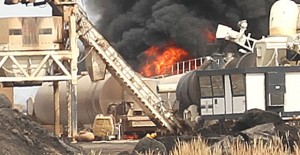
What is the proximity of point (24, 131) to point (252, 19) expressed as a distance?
3877cm

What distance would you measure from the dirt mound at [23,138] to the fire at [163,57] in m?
38.9

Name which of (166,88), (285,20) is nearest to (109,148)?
(285,20)

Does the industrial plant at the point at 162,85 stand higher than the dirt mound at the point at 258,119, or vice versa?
the industrial plant at the point at 162,85

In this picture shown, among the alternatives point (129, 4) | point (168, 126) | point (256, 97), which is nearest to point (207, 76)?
point (256, 97)

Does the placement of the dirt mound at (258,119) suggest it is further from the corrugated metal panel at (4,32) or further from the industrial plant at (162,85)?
the corrugated metal panel at (4,32)

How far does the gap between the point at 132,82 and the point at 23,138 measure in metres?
16.3

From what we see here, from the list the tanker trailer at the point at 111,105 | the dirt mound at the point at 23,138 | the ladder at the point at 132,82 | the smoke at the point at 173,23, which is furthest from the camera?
the smoke at the point at 173,23

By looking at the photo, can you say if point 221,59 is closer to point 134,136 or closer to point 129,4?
point 134,136

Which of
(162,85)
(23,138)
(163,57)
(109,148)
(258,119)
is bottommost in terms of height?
(109,148)

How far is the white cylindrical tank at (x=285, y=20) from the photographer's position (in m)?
22.6

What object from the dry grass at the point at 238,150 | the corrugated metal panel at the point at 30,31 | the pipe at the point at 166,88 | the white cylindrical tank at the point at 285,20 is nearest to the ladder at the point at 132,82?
the corrugated metal panel at the point at 30,31

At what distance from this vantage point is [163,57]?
49.8m

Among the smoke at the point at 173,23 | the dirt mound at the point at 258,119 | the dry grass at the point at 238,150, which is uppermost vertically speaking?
the smoke at the point at 173,23

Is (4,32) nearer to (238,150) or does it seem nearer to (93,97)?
(93,97)
